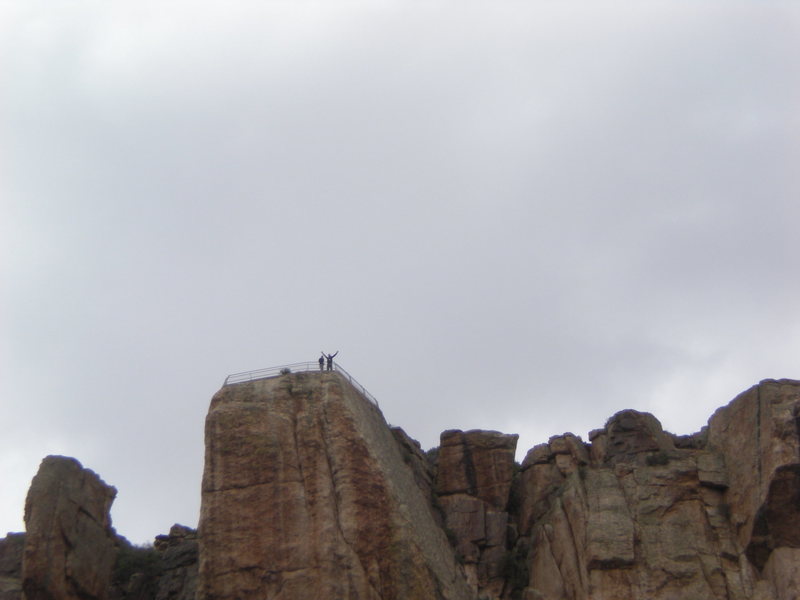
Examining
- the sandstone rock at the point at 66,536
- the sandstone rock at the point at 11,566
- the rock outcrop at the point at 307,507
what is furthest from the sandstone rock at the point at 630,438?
the sandstone rock at the point at 11,566

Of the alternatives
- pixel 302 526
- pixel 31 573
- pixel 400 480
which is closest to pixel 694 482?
pixel 400 480

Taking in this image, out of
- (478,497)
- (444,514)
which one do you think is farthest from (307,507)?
(478,497)

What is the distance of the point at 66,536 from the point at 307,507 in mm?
10174

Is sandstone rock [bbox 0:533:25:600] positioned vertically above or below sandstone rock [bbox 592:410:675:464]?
below

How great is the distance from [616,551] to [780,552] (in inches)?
235

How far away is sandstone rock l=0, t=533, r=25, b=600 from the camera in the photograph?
1900 inches

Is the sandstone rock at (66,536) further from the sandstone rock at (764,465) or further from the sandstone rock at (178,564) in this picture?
the sandstone rock at (764,465)

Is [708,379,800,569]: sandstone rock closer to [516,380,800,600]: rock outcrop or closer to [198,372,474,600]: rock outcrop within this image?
[516,380,800,600]: rock outcrop

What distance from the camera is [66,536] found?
46.6 m

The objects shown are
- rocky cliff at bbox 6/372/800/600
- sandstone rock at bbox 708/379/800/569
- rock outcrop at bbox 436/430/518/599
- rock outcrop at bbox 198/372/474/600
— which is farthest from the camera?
rock outcrop at bbox 436/430/518/599

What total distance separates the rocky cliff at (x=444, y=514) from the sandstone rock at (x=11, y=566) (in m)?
0.09

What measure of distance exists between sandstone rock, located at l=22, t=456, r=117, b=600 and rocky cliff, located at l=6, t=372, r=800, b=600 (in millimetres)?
81

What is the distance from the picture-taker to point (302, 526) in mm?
42875

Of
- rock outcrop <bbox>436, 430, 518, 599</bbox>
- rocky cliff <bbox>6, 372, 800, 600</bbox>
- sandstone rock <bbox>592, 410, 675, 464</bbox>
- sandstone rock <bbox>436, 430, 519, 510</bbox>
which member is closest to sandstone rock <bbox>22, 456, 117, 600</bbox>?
rocky cliff <bbox>6, 372, 800, 600</bbox>
